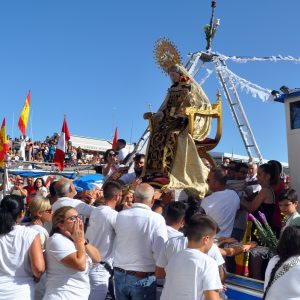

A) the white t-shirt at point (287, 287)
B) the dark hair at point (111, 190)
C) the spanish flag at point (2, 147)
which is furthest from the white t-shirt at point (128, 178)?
the white t-shirt at point (287, 287)

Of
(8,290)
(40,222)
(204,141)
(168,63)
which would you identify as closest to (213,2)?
(168,63)

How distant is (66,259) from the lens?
3471mm

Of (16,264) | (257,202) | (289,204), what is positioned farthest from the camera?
(257,202)

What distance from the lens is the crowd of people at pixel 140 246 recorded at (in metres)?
2.91

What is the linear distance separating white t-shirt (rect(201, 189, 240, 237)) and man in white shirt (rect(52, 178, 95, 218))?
1.34m

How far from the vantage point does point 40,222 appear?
459cm

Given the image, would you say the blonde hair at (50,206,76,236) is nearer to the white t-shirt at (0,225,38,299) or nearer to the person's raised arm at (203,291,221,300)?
the white t-shirt at (0,225,38,299)

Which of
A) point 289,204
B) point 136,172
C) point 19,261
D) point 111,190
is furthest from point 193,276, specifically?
point 136,172

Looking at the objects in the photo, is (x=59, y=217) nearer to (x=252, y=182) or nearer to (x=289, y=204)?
(x=289, y=204)

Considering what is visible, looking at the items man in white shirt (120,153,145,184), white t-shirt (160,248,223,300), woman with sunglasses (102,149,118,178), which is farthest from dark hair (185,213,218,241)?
woman with sunglasses (102,149,118,178)

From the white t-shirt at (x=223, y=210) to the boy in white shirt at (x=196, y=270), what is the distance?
1667mm

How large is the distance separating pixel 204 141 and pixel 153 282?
413cm

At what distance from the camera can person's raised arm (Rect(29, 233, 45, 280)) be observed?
3527mm

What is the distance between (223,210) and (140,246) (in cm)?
117
